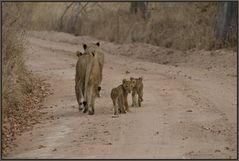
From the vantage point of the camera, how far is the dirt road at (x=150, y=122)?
12586mm

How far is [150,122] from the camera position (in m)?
15.0

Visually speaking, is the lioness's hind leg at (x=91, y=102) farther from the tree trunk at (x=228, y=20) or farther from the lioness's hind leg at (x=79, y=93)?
the tree trunk at (x=228, y=20)

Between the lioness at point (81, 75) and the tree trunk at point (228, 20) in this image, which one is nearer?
the lioness at point (81, 75)

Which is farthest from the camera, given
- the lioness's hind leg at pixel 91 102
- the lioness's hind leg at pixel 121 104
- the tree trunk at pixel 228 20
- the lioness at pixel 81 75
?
the tree trunk at pixel 228 20

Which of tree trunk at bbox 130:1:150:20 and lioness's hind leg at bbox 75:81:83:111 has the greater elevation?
tree trunk at bbox 130:1:150:20

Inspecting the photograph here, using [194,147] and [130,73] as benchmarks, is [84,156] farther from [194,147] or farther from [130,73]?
[130,73]

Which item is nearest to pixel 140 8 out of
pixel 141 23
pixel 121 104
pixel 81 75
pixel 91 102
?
pixel 141 23

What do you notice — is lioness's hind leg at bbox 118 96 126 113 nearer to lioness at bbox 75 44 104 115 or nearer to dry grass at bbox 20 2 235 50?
lioness at bbox 75 44 104 115


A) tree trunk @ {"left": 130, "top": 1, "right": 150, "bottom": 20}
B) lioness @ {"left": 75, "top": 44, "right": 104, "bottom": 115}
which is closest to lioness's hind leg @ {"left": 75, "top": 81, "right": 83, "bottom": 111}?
lioness @ {"left": 75, "top": 44, "right": 104, "bottom": 115}

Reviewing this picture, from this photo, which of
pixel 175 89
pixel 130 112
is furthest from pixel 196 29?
pixel 130 112

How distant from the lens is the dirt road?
41.3 ft

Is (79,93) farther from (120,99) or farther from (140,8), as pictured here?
(140,8)

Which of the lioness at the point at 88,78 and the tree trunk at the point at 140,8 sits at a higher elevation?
the tree trunk at the point at 140,8

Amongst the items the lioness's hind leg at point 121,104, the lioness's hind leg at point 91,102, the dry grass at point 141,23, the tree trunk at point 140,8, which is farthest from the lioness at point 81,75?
the tree trunk at point 140,8
